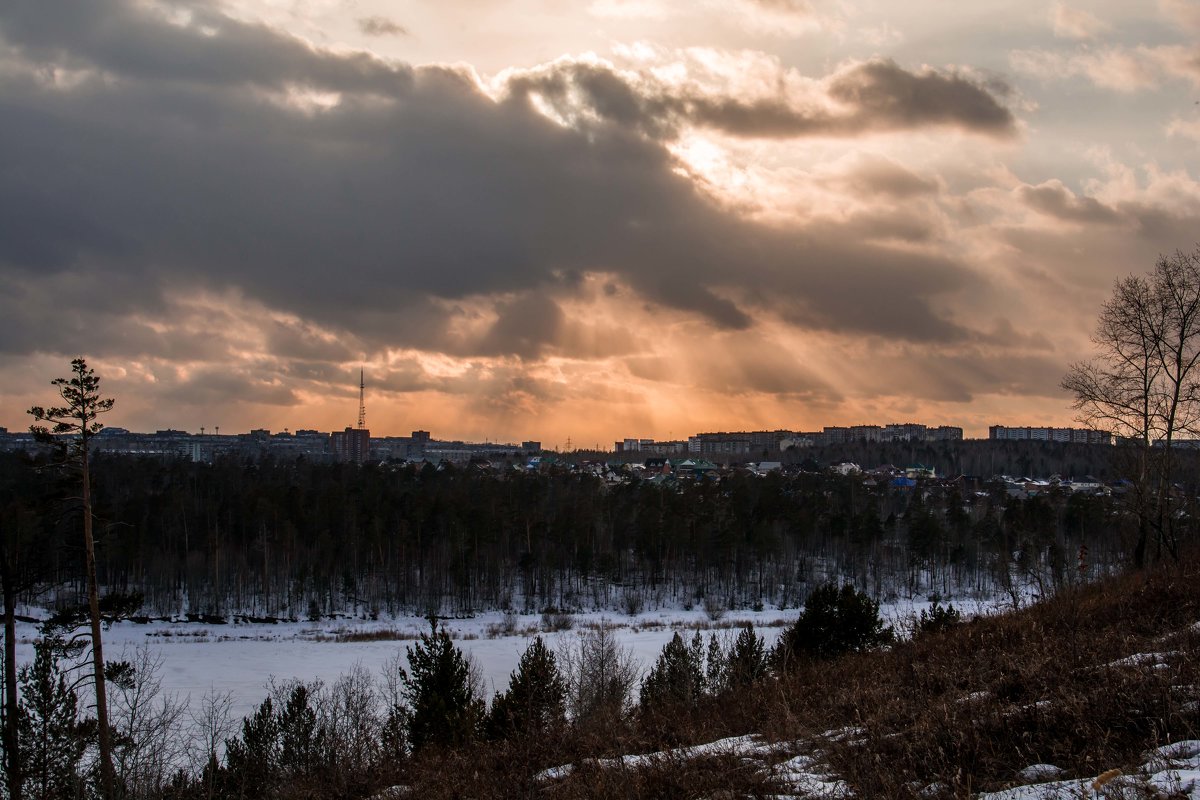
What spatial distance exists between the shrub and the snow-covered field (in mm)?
12500

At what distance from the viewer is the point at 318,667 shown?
45.8m

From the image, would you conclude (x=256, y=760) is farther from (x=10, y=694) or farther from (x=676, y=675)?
(x=676, y=675)

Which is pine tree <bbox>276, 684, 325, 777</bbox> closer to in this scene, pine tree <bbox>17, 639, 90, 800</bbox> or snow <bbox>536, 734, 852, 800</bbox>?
pine tree <bbox>17, 639, 90, 800</bbox>

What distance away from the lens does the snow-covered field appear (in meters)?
43.4

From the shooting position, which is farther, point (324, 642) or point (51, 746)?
point (324, 642)

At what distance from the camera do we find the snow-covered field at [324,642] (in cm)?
4338

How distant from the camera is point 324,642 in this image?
55500mm

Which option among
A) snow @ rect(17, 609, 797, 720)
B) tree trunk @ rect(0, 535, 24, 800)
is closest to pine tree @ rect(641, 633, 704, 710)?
snow @ rect(17, 609, 797, 720)

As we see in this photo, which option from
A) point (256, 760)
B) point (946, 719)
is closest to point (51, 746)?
point (256, 760)

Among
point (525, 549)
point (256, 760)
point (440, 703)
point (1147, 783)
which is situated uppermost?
point (1147, 783)

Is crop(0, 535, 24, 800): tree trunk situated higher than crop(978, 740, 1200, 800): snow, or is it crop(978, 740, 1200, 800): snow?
crop(978, 740, 1200, 800): snow

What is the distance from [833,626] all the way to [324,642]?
41074mm

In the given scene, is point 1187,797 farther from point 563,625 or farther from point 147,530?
point 147,530

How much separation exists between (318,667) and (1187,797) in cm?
4642
